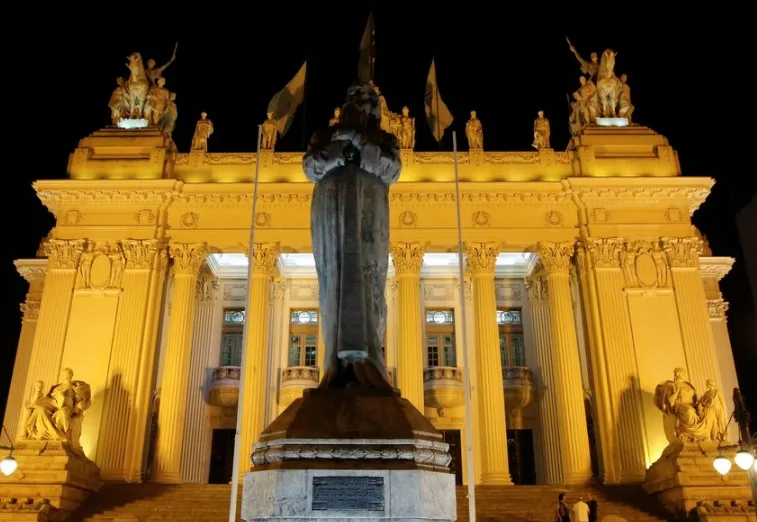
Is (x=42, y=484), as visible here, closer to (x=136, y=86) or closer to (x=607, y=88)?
(x=136, y=86)

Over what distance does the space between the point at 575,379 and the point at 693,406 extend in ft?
16.7

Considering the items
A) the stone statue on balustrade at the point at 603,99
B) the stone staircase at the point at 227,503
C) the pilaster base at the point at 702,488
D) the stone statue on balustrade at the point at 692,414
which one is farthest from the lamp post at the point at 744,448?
the stone statue on balustrade at the point at 603,99

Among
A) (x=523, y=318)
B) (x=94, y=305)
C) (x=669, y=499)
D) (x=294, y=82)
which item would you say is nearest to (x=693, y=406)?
(x=669, y=499)

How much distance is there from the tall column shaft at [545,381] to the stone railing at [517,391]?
18.3 inches

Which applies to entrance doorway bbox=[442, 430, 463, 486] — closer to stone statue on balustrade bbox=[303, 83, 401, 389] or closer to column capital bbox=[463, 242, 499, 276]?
column capital bbox=[463, 242, 499, 276]

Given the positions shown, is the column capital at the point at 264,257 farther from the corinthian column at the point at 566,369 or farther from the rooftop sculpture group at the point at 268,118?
the corinthian column at the point at 566,369

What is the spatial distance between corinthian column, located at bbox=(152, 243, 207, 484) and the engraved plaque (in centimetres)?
2195

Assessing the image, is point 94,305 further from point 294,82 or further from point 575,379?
point 575,379

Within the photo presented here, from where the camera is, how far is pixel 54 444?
73.3ft

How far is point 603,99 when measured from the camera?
33281mm

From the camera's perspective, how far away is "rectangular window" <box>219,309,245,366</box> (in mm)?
33562

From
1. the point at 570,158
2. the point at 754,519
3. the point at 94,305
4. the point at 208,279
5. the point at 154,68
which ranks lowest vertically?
the point at 754,519

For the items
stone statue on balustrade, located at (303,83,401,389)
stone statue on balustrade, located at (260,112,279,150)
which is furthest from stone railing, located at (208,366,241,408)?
stone statue on balustrade, located at (303,83,401,389)

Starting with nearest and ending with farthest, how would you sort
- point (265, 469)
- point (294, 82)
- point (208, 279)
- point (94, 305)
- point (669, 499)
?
point (265, 469) < point (669, 499) < point (294, 82) < point (94, 305) < point (208, 279)
